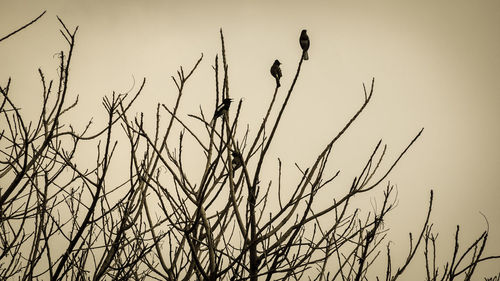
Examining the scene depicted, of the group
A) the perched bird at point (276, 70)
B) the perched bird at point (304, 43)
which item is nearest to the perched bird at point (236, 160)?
the perched bird at point (276, 70)

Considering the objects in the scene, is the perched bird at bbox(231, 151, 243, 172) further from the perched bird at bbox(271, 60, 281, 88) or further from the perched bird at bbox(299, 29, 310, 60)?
the perched bird at bbox(299, 29, 310, 60)

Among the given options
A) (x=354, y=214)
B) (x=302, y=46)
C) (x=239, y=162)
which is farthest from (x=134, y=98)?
(x=354, y=214)

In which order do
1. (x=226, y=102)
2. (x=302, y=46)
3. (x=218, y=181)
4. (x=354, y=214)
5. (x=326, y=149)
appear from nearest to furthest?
(x=226, y=102) < (x=302, y=46) < (x=326, y=149) < (x=218, y=181) < (x=354, y=214)

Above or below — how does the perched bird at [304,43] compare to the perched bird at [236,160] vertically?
above

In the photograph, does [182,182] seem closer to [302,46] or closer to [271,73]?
[271,73]

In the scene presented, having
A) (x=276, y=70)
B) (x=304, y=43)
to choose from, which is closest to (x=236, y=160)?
(x=276, y=70)

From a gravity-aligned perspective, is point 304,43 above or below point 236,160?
above

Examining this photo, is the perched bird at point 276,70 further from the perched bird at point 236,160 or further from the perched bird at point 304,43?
the perched bird at point 236,160

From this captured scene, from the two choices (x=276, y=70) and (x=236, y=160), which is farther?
(x=236, y=160)

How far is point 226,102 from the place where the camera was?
1589 mm

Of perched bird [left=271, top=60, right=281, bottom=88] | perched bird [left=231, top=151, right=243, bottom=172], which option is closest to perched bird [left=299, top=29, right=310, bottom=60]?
perched bird [left=271, top=60, right=281, bottom=88]

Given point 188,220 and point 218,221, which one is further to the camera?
point 218,221

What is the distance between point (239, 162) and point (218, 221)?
0.49 meters

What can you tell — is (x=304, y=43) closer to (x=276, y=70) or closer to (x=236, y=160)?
(x=276, y=70)
